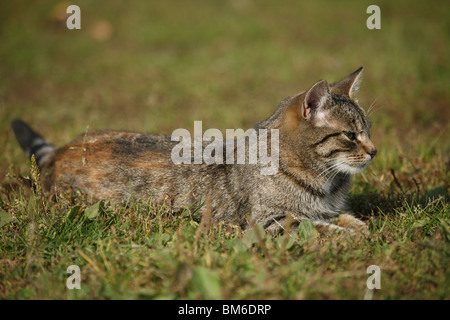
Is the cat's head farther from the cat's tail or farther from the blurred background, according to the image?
the cat's tail

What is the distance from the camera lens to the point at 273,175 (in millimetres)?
3293

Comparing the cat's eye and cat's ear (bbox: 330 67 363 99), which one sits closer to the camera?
the cat's eye

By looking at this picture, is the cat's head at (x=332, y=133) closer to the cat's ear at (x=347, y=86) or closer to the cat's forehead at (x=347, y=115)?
the cat's forehead at (x=347, y=115)

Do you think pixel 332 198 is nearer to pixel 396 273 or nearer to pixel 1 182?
pixel 396 273

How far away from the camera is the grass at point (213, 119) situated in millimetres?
2375

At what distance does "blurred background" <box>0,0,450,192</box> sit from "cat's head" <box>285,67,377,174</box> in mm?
967

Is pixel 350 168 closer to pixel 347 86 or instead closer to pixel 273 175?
pixel 273 175

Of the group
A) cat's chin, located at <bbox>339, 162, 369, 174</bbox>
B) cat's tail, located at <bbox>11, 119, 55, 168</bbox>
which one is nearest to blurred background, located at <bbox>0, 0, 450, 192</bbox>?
cat's tail, located at <bbox>11, 119, 55, 168</bbox>

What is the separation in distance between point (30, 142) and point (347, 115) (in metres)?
3.12

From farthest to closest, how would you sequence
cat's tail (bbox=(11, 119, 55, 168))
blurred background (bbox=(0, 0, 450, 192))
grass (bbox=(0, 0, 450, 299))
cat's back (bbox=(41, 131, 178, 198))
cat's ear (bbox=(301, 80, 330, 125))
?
blurred background (bbox=(0, 0, 450, 192)), cat's tail (bbox=(11, 119, 55, 168)), cat's back (bbox=(41, 131, 178, 198)), cat's ear (bbox=(301, 80, 330, 125)), grass (bbox=(0, 0, 450, 299))

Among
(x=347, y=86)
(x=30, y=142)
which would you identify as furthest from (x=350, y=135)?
(x=30, y=142)

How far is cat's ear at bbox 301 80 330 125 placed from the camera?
3.04 m

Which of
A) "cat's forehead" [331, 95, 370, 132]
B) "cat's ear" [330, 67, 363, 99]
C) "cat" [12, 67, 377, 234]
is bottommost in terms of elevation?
"cat" [12, 67, 377, 234]

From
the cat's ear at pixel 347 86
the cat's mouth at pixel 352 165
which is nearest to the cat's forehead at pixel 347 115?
the cat's ear at pixel 347 86
